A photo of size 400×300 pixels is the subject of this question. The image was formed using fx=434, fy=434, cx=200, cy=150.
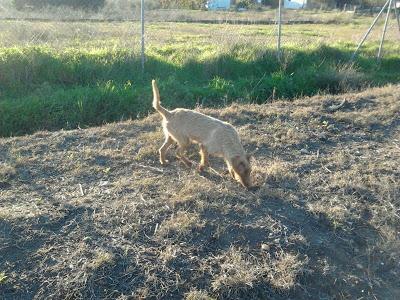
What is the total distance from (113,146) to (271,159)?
2086 millimetres

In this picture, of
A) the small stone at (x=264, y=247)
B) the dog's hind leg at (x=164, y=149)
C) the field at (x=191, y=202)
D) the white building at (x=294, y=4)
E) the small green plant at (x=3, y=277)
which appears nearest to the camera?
the small green plant at (x=3, y=277)

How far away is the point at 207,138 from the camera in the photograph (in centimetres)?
496

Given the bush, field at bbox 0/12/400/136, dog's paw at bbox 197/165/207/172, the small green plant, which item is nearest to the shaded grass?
field at bbox 0/12/400/136

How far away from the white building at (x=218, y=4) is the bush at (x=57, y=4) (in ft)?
30.5

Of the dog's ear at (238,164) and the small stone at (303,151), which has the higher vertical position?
the dog's ear at (238,164)

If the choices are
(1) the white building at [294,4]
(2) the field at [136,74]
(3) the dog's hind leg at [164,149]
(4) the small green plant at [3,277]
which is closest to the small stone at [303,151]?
(3) the dog's hind leg at [164,149]

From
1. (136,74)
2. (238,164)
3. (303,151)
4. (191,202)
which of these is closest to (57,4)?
(136,74)

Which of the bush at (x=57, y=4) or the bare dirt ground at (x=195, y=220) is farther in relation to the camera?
the bush at (x=57, y=4)

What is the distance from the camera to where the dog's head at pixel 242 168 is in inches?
183

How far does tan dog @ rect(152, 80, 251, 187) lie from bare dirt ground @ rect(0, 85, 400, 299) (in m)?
0.20

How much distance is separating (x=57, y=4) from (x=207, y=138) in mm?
22123

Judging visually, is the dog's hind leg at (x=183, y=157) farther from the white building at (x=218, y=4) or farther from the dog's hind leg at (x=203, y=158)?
the white building at (x=218, y=4)

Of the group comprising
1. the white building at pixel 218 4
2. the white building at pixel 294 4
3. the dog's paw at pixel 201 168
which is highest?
the white building at pixel 294 4

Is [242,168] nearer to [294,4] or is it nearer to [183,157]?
[183,157]
